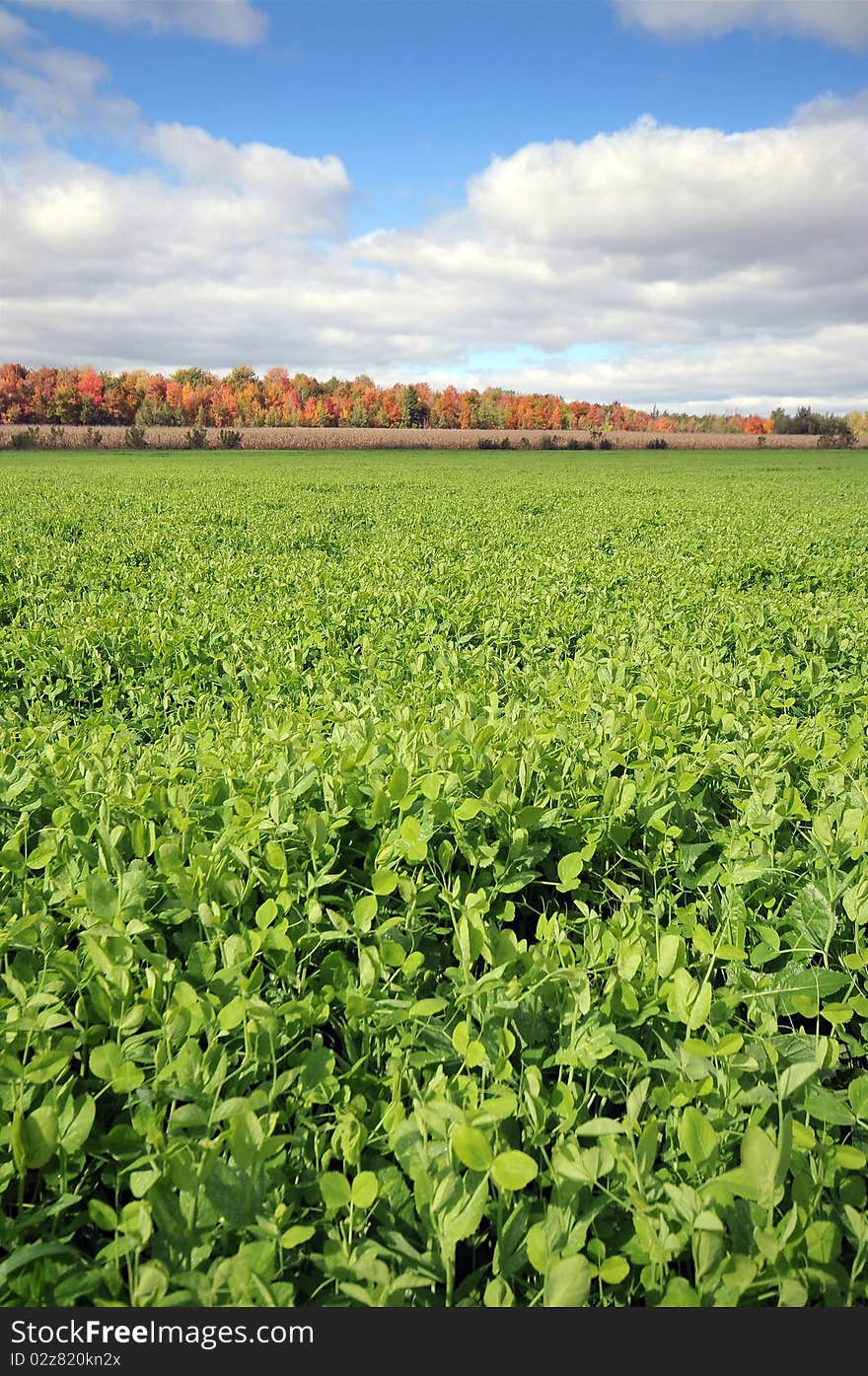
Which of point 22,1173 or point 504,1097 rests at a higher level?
point 504,1097

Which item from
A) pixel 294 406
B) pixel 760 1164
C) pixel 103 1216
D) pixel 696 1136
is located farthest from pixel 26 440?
pixel 760 1164

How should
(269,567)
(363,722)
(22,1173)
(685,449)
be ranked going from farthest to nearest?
(685,449), (269,567), (363,722), (22,1173)

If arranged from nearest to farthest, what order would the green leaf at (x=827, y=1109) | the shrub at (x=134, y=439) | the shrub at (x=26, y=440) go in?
the green leaf at (x=827, y=1109) → the shrub at (x=26, y=440) → the shrub at (x=134, y=439)

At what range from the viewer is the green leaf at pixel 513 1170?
163 cm

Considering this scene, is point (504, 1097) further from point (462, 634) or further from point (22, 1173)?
point (462, 634)

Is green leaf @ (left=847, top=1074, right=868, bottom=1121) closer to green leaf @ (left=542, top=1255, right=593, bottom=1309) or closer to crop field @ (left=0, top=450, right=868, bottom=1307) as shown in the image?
crop field @ (left=0, top=450, right=868, bottom=1307)

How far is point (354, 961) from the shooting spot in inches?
106

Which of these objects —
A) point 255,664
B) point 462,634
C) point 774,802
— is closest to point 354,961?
point 774,802

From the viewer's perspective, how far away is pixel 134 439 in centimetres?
8081

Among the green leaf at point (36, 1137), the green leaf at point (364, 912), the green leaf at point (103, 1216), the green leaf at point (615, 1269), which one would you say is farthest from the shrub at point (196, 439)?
the green leaf at point (615, 1269)

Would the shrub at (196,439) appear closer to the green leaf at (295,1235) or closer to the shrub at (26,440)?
the shrub at (26,440)

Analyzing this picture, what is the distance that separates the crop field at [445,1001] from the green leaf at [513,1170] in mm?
10

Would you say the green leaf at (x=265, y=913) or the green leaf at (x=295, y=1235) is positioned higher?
the green leaf at (x=265, y=913)

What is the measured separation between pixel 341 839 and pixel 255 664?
3.90m
